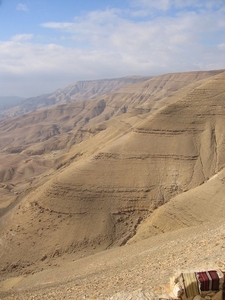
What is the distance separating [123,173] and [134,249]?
524 inches

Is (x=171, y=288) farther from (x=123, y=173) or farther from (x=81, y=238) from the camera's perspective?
(x=123, y=173)

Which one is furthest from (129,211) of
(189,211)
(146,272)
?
(146,272)

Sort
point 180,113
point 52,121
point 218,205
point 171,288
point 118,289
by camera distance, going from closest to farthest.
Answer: point 171,288
point 118,289
point 218,205
point 180,113
point 52,121

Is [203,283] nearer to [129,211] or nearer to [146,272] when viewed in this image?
[146,272]

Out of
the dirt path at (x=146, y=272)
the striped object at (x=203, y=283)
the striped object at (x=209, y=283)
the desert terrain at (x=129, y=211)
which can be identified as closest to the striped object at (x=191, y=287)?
the striped object at (x=203, y=283)

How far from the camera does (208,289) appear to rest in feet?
28.9

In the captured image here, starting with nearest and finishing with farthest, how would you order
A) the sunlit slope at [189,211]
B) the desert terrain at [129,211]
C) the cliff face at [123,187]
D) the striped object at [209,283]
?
the striped object at [209,283] < the desert terrain at [129,211] < the sunlit slope at [189,211] < the cliff face at [123,187]

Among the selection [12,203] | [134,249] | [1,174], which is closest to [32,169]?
[1,174]

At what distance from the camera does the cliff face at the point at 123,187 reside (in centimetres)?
3098

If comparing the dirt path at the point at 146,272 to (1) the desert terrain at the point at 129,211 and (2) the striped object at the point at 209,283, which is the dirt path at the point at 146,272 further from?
(2) the striped object at the point at 209,283

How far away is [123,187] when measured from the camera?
34.9 meters

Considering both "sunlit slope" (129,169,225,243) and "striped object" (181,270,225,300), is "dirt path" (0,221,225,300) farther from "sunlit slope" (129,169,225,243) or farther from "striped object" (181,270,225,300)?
"sunlit slope" (129,169,225,243)

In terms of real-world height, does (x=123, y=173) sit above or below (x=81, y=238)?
above

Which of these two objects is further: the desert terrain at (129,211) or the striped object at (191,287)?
the desert terrain at (129,211)
